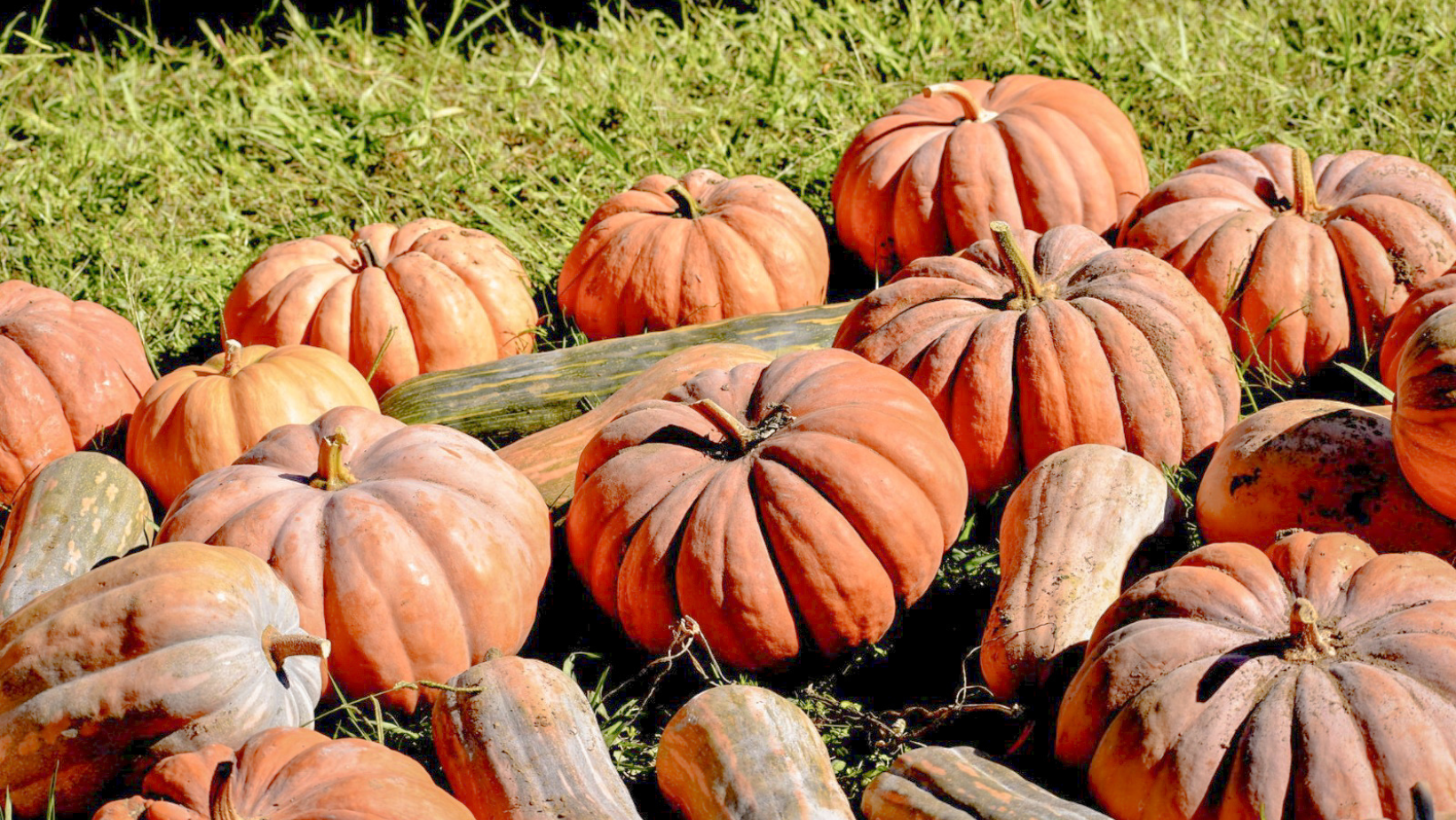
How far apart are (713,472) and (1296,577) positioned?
56.6 inches

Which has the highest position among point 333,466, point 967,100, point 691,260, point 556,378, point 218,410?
point 967,100

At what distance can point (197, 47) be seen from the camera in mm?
7566

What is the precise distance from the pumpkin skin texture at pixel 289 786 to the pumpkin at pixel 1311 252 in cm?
301

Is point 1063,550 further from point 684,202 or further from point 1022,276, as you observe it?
point 684,202

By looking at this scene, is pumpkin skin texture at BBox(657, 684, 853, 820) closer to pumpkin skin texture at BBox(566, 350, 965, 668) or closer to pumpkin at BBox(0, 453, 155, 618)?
pumpkin skin texture at BBox(566, 350, 965, 668)

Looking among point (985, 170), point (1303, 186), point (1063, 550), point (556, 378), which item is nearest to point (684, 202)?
point (556, 378)

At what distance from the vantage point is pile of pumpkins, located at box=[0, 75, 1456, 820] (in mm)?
2639

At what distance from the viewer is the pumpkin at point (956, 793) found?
2.57 meters

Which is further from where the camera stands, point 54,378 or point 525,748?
point 54,378

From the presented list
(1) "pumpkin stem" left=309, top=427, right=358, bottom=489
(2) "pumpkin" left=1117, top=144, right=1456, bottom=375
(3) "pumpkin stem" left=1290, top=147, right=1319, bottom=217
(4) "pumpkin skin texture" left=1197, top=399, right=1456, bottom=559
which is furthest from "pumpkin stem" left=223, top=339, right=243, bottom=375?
(3) "pumpkin stem" left=1290, top=147, right=1319, bottom=217

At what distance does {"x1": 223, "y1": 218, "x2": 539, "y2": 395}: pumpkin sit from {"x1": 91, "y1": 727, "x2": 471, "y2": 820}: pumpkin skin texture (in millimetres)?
2258

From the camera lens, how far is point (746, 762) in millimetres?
2734

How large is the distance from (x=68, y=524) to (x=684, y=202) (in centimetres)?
256

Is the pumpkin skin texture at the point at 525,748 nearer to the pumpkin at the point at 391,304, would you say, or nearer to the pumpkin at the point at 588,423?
the pumpkin at the point at 588,423
